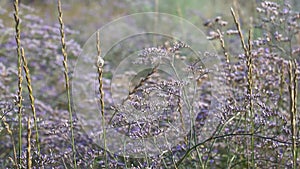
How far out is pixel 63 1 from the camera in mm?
7570

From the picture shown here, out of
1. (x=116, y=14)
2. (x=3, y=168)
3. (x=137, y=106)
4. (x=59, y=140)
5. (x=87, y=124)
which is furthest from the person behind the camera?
(x=116, y=14)

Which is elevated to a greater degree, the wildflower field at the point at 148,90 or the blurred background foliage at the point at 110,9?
the blurred background foliage at the point at 110,9

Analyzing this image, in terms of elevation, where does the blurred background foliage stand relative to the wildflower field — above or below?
above

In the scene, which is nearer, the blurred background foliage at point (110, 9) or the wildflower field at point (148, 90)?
the wildflower field at point (148, 90)

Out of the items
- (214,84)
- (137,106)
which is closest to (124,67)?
(214,84)

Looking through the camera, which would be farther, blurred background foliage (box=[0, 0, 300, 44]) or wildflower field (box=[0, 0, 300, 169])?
blurred background foliage (box=[0, 0, 300, 44])

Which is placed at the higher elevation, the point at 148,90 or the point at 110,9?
the point at 110,9

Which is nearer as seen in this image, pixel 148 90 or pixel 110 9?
pixel 148 90

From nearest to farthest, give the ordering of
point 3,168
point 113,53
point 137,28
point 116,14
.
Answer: point 3,168 < point 113,53 < point 137,28 < point 116,14

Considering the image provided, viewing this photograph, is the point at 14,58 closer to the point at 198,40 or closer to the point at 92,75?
the point at 92,75

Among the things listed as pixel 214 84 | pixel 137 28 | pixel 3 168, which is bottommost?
pixel 3 168

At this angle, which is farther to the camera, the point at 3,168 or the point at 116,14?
the point at 116,14

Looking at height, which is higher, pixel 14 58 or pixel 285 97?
pixel 14 58

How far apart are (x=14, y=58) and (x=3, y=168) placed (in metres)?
2.14
